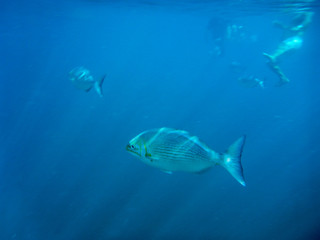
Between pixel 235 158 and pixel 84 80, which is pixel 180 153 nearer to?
pixel 235 158

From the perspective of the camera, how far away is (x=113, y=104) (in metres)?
16.9

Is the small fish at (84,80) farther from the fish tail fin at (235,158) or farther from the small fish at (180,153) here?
the fish tail fin at (235,158)

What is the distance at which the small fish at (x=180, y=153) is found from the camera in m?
2.52

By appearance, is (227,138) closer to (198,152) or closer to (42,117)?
(198,152)

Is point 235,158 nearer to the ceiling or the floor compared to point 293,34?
nearer to the floor

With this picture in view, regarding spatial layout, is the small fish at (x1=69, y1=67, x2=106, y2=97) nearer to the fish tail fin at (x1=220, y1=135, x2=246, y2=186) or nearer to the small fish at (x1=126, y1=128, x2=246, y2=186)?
the small fish at (x1=126, y1=128, x2=246, y2=186)

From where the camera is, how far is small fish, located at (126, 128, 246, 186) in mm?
2520

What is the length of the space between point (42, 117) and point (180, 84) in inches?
590

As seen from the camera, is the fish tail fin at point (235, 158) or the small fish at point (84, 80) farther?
the small fish at point (84, 80)

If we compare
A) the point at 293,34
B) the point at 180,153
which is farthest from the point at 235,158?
the point at 293,34

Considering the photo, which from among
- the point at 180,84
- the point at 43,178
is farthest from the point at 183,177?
the point at 180,84

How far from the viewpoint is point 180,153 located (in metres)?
2.58

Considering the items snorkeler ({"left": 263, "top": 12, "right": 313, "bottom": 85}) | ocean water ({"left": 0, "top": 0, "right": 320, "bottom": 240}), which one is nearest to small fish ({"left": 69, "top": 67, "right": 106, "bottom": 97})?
ocean water ({"left": 0, "top": 0, "right": 320, "bottom": 240})

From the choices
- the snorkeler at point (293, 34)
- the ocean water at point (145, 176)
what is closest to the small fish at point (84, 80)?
the ocean water at point (145, 176)
